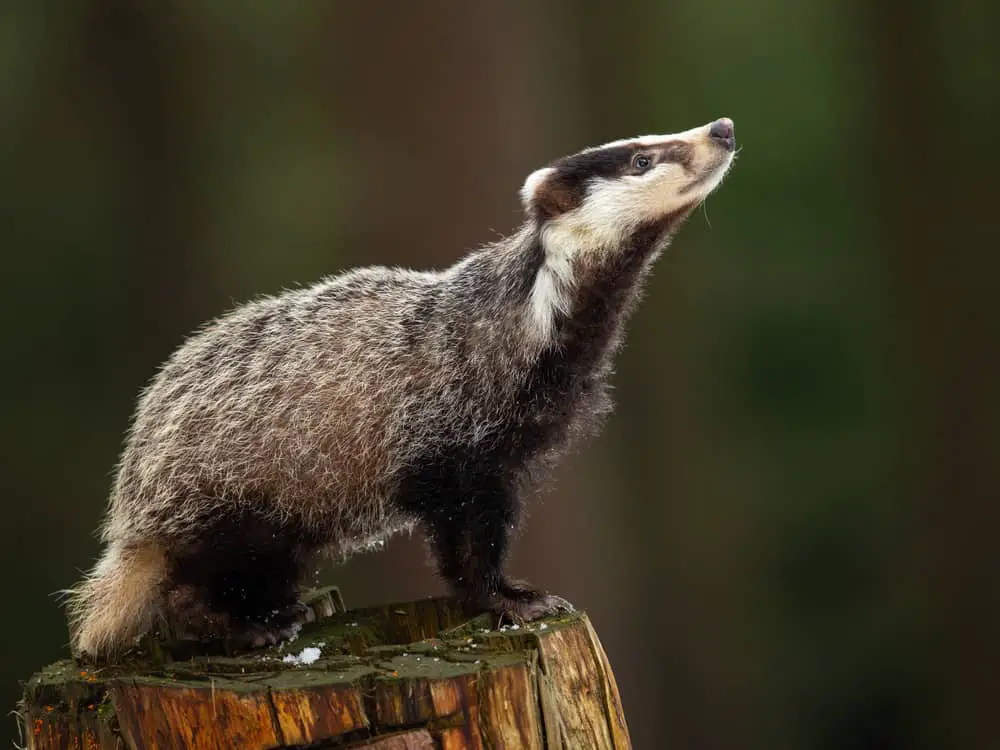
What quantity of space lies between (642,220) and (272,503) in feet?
5.21

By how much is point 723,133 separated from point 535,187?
663 mm

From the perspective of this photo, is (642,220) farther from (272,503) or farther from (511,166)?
(511,166)

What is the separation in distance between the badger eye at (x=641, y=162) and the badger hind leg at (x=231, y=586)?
171 cm

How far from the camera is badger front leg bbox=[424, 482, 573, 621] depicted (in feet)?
14.0

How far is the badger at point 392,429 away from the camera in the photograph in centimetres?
421

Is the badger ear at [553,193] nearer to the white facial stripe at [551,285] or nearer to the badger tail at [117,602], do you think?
the white facial stripe at [551,285]

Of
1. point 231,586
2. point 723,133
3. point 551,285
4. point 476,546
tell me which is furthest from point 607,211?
point 231,586

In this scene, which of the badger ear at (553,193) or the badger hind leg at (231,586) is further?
the badger ear at (553,193)

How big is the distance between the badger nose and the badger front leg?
1.40 meters

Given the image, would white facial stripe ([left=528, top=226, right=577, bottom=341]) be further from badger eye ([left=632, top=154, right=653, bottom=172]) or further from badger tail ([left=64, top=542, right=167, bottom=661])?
badger tail ([left=64, top=542, right=167, bottom=661])

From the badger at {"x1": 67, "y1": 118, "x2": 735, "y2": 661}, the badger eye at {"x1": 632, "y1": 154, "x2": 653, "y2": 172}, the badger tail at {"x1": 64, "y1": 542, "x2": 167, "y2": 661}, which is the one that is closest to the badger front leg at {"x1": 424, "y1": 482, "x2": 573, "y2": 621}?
the badger at {"x1": 67, "y1": 118, "x2": 735, "y2": 661}

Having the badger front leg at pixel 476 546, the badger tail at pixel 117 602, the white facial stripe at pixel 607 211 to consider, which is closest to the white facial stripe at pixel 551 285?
the white facial stripe at pixel 607 211

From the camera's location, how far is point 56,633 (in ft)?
28.2

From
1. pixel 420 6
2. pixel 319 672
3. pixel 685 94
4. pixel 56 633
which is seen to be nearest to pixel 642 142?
pixel 319 672
